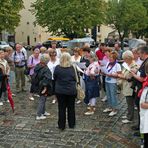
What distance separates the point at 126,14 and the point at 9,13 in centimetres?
1914

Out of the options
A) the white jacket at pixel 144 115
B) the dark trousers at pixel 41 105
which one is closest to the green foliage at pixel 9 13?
the dark trousers at pixel 41 105

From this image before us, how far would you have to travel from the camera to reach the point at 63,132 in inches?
320

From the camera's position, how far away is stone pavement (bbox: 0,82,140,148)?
24.0 ft

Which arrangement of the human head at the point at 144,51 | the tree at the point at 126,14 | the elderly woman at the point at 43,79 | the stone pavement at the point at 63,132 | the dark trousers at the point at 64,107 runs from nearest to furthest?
the human head at the point at 144,51, the stone pavement at the point at 63,132, the dark trousers at the point at 64,107, the elderly woman at the point at 43,79, the tree at the point at 126,14

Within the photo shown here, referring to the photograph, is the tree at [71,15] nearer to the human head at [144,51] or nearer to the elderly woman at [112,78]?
the elderly woman at [112,78]

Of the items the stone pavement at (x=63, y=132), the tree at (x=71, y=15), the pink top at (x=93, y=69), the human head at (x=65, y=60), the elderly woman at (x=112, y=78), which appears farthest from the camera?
the tree at (x=71, y=15)

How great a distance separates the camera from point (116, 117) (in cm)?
941

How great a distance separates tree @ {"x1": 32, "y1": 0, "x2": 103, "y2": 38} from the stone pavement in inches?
948

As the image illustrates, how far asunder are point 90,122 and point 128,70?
171 centimetres

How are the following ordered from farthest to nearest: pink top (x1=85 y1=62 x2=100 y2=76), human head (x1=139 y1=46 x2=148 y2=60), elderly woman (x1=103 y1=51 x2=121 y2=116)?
pink top (x1=85 y1=62 x2=100 y2=76) < elderly woman (x1=103 y1=51 x2=121 y2=116) < human head (x1=139 y1=46 x2=148 y2=60)

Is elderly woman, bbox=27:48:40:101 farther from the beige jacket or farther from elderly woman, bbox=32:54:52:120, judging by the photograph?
the beige jacket

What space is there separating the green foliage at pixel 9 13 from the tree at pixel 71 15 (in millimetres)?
3835

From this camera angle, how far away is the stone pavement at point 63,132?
7.33m


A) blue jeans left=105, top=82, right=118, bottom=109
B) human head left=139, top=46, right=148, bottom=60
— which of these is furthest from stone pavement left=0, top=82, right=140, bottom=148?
human head left=139, top=46, right=148, bottom=60
